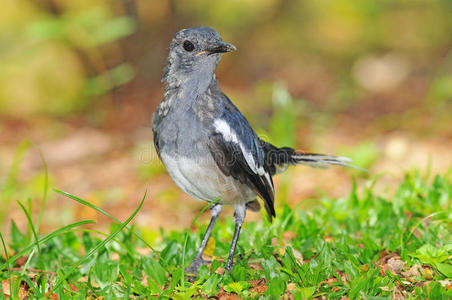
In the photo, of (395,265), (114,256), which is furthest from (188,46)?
(395,265)

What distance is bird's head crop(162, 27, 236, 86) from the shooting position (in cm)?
381

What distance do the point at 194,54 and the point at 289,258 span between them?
1.69 m

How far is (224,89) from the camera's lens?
1045cm

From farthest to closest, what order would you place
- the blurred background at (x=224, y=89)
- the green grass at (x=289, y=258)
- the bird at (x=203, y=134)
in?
the blurred background at (x=224, y=89), the bird at (x=203, y=134), the green grass at (x=289, y=258)

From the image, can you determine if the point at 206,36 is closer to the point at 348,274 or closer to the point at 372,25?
the point at 348,274

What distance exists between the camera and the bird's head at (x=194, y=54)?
3811 mm

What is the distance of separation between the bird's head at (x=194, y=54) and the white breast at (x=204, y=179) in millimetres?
646

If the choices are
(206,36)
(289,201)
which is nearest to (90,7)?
(289,201)

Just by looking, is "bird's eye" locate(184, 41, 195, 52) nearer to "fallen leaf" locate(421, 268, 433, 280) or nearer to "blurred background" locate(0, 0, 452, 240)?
"blurred background" locate(0, 0, 452, 240)

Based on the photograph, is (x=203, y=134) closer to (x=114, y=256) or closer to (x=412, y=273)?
(x=114, y=256)

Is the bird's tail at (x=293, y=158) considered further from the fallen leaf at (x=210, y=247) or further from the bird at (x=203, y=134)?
the fallen leaf at (x=210, y=247)

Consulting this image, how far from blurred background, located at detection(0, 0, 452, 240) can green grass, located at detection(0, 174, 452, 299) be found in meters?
1.01

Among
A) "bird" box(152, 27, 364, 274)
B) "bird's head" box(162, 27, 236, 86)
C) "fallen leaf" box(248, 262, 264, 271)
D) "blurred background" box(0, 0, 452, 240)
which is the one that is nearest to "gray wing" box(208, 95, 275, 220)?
"bird" box(152, 27, 364, 274)

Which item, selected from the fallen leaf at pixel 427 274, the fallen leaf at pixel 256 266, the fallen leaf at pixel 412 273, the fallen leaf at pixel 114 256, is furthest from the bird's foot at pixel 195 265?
the fallen leaf at pixel 427 274
